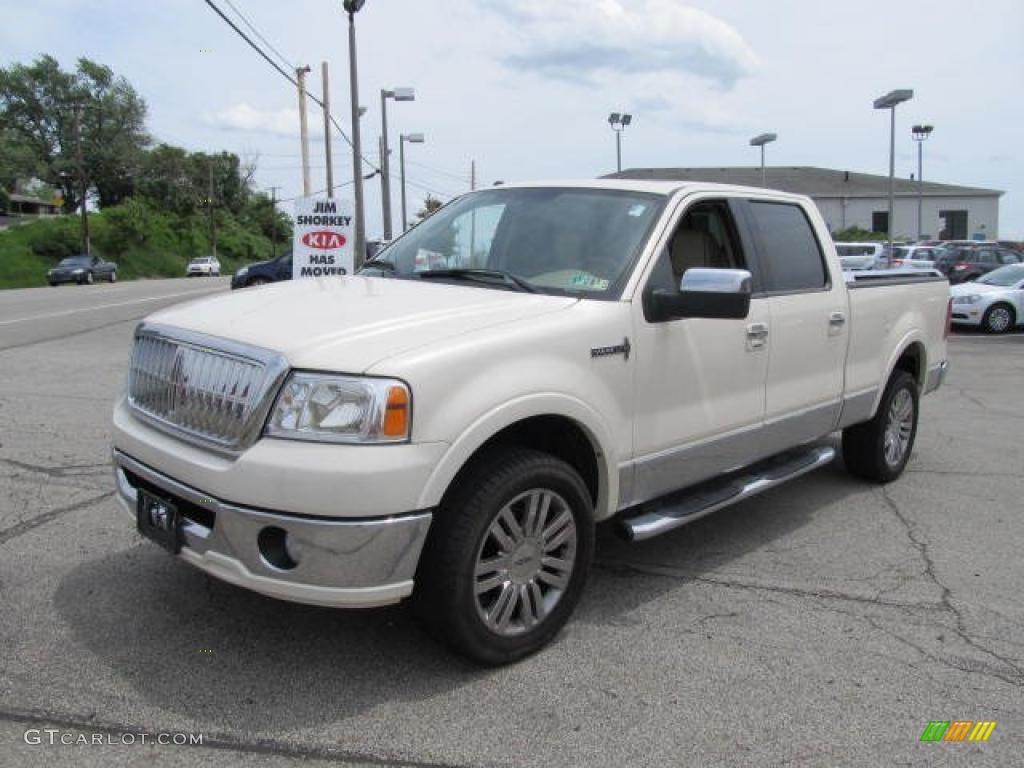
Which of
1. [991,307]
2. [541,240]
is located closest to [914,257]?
[991,307]

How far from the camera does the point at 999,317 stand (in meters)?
17.8

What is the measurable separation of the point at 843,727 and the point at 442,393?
5.90 feet

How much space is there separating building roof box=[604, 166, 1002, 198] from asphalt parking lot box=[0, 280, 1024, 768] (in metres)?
55.5

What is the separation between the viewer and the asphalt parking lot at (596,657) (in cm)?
298

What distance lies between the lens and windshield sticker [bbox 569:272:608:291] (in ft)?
12.8

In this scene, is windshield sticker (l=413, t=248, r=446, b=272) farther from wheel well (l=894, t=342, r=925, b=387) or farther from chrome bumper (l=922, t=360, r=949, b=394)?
chrome bumper (l=922, t=360, r=949, b=394)

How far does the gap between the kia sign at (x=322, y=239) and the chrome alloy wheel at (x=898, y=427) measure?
720 centimetres

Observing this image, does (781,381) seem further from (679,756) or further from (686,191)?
(679,756)

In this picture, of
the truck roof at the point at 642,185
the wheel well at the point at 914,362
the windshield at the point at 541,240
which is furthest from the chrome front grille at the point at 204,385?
the wheel well at the point at 914,362

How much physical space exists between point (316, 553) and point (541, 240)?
1.98 m

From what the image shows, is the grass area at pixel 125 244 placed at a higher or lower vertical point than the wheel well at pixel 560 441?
higher

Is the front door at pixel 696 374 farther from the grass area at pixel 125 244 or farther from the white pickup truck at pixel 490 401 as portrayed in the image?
the grass area at pixel 125 244

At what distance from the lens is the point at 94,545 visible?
15.1ft

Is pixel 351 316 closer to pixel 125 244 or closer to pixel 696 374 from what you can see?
pixel 696 374
